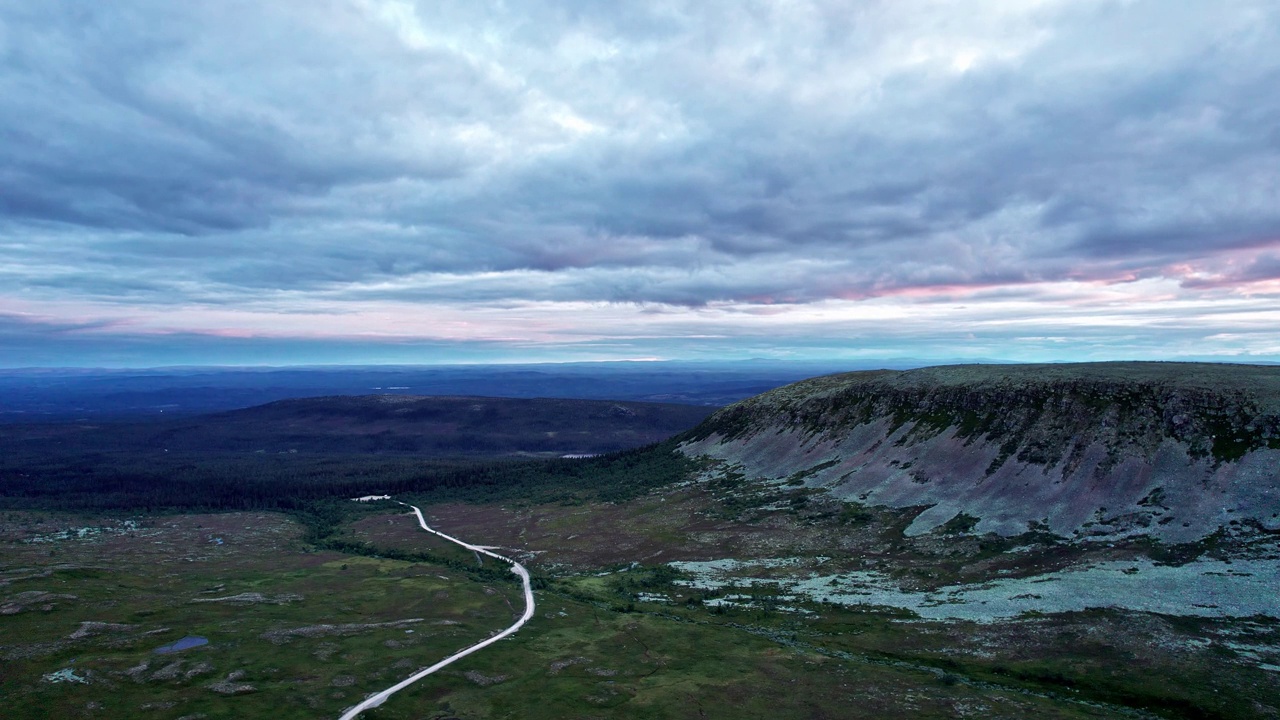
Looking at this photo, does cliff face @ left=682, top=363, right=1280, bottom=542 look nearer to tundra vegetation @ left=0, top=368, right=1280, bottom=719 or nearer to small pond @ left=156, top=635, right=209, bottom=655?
tundra vegetation @ left=0, top=368, right=1280, bottom=719

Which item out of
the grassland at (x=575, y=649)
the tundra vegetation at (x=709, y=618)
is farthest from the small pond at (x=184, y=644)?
the grassland at (x=575, y=649)

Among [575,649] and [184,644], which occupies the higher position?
[184,644]

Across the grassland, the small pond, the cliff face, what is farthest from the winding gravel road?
the cliff face

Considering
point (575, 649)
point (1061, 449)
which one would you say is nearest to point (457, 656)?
point (575, 649)

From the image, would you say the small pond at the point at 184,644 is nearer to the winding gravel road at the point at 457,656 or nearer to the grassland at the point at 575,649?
the grassland at the point at 575,649

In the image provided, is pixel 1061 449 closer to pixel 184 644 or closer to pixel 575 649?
pixel 575 649
